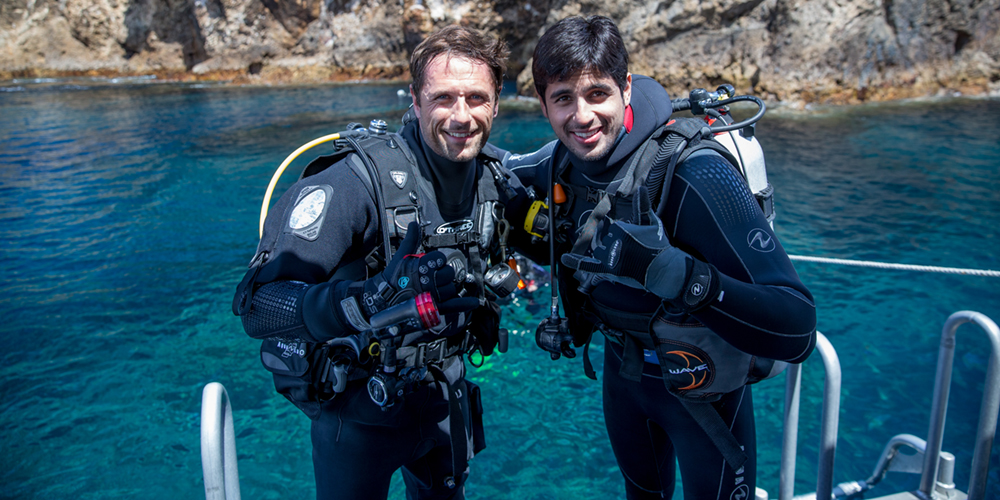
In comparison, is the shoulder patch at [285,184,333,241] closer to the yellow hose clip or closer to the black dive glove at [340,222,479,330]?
the black dive glove at [340,222,479,330]

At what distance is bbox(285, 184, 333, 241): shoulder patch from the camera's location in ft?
6.73

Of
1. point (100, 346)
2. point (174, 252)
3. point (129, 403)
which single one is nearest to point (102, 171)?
point (174, 252)

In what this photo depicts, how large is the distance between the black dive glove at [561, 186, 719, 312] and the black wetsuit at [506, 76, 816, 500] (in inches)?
3.1

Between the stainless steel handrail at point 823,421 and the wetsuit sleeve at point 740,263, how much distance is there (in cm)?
69

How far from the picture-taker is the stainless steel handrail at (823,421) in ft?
8.25

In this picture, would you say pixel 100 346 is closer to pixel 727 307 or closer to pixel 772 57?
pixel 727 307

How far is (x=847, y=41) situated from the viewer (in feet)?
60.3

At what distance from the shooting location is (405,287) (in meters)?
1.80

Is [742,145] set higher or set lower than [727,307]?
higher

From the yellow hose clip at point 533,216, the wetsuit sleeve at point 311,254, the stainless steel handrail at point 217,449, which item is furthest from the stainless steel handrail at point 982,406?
the stainless steel handrail at point 217,449

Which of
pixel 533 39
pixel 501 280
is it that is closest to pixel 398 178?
pixel 501 280

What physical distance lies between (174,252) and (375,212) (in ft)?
25.0

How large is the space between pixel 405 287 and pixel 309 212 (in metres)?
0.55

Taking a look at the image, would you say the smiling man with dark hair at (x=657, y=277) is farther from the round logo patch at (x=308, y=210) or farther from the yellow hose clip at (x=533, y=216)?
the round logo patch at (x=308, y=210)
